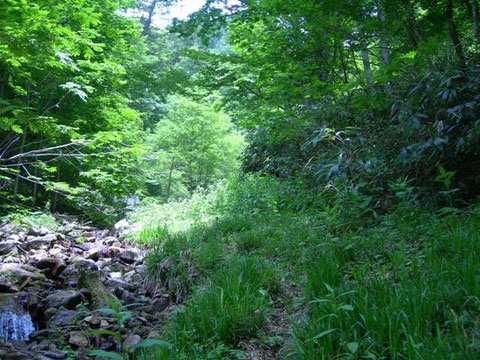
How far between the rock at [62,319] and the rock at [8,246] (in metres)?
3.01

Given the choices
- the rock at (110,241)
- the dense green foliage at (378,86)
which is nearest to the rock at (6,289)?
the rock at (110,241)

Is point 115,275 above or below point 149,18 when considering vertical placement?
below

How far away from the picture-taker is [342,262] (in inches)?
142

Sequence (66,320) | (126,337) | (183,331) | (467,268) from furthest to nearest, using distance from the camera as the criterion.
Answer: (66,320) < (126,337) < (183,331) < (467,268)

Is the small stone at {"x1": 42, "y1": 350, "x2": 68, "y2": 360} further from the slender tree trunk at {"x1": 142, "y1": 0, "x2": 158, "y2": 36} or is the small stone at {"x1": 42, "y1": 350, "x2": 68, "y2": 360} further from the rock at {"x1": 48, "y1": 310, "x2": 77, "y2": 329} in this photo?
the slender tree trunk at {"x1": 142, "y1": 0, "x2": 158, "y2": 36}

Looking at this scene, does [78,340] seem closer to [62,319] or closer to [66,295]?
[62,319]

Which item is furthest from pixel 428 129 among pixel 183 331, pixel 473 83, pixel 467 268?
pixel 183 331

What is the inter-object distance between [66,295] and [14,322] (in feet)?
1.93

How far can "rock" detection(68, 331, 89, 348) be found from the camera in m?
3.35

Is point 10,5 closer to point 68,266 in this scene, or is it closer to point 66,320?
point 68,266

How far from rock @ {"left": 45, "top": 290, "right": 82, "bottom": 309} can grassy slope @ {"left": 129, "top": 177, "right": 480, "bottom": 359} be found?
3.45 feet

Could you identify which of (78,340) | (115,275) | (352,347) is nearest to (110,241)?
(115,275)

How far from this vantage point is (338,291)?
280 centimetres

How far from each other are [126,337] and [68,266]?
287 centimetres
